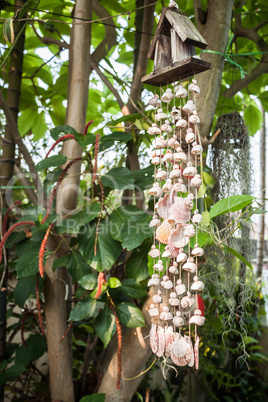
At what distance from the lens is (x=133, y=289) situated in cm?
105

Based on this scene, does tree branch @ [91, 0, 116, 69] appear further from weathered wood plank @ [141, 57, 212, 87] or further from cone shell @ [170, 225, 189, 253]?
cone shell @ [170, 225, 189, 253]

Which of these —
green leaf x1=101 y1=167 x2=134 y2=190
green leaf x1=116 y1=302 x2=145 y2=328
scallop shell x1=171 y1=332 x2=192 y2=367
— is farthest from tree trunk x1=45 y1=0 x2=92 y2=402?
scallop shell x1=171 y1=332 x2=192 y2=367

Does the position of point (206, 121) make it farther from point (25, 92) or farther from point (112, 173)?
point (25, 92)

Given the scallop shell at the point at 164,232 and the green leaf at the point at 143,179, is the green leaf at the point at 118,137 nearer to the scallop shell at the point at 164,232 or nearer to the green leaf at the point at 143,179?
the green leaf at the point at 143,179

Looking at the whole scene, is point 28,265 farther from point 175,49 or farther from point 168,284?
point 175,49

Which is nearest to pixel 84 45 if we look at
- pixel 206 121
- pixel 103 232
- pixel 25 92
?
pixel 25 92

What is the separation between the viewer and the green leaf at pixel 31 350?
1281mm

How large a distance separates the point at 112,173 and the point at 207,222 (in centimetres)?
33

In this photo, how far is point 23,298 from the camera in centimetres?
118

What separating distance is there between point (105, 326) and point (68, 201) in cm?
41

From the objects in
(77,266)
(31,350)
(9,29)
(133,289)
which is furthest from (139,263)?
(9,29)

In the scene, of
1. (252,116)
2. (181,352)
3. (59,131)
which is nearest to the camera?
(181,352)

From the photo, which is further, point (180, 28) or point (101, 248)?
point (101, 248)

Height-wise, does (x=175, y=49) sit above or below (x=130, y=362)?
above
